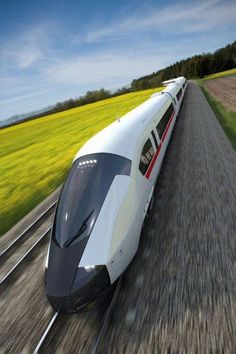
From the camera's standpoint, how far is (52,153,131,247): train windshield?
16.1 feet

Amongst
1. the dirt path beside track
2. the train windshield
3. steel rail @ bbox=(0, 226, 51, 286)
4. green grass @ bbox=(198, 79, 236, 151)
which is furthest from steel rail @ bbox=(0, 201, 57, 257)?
the dirt path beside track

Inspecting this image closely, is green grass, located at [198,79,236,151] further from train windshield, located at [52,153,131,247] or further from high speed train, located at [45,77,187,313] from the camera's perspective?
train windshield, located at [52,153,131,247]

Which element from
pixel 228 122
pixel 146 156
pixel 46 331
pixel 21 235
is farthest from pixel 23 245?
pixel 228 122

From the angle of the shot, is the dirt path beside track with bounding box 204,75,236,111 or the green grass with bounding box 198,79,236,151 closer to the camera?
the green grass with bounding box 198,79,236,151

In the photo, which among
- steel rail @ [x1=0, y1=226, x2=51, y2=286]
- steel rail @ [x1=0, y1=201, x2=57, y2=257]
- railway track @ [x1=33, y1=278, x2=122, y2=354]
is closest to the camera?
railway track @ [x1=33, y1=278, x2=122, y2=354]

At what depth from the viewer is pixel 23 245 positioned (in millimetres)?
7836

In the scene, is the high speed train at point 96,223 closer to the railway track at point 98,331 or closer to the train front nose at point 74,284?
the train front nose at point 74,284

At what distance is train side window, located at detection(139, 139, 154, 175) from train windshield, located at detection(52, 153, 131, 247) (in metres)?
0.69

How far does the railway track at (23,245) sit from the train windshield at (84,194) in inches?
Answer: 98.0

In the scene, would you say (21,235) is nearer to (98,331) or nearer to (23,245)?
(23,245)

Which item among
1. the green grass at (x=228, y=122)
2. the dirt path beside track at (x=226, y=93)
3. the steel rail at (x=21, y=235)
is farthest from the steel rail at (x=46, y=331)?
the dirt path beside track at (x=226, y=93)

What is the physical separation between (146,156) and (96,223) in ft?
10.9

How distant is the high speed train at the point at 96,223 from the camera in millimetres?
4355

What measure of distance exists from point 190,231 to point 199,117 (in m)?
16.1
